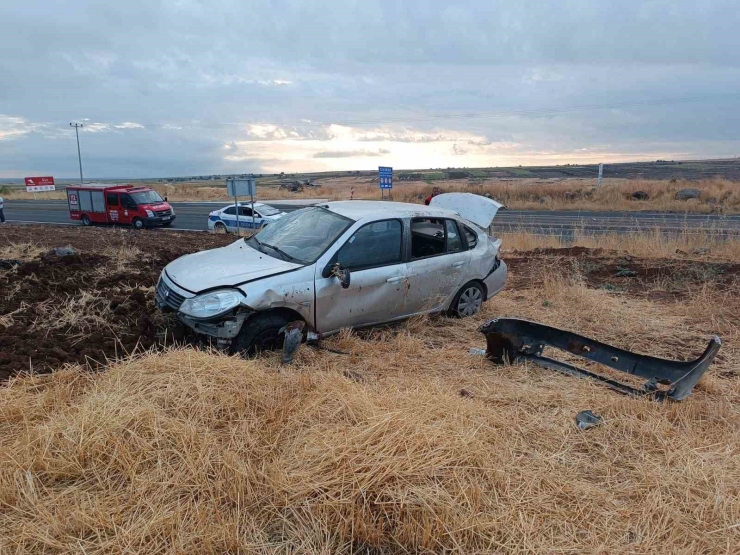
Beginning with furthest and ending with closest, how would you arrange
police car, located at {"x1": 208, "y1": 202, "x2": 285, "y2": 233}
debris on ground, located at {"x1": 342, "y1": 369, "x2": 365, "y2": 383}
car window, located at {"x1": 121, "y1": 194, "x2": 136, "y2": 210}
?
car window, located at {"x1": 121, "y1": 194, "x2": 136, "y2": 210} → police car, located at {"x1": 208, "y1": 202, "x2": 285, "y2": 233} → debris on ground, located at {"x1": 342, "y1": 369, "x2": 365, "y2": 383}

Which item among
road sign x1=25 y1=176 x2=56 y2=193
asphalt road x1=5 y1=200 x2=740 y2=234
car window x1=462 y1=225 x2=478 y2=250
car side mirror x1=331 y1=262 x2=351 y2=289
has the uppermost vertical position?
road sign x1=25 y1=176 x2=56 y2=193

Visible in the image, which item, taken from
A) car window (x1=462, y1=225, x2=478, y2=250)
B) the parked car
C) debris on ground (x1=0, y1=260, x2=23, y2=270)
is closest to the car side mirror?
the parked car

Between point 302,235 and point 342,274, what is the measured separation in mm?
870

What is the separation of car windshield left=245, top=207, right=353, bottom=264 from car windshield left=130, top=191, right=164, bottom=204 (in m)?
21.0

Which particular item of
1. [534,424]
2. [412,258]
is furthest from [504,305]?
[534,424]

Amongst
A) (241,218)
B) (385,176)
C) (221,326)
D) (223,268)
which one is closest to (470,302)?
(223,268)

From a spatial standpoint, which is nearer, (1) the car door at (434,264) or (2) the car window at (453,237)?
(1) the car door at (434,264)

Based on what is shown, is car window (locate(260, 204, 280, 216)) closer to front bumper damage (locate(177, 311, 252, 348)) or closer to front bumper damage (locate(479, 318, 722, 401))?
front bumper damage (locate(177, 311, 252, 348))

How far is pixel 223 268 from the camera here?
4793mm

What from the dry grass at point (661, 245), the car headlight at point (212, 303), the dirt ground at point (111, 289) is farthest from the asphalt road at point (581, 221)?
the car headlight at point (212, 303)

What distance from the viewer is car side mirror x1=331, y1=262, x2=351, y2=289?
480 cm

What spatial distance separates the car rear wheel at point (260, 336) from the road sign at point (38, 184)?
57804 mm

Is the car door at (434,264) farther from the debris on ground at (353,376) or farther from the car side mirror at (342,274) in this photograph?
the debris on ground at (353,376)

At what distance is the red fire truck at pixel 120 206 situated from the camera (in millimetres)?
24141
